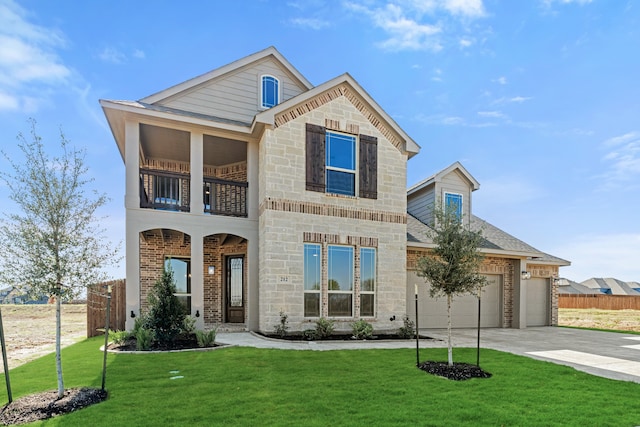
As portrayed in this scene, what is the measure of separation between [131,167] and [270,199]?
425 centimetres

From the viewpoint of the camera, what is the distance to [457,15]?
11.5 m

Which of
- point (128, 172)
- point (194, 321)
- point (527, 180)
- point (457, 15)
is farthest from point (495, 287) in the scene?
point (128, 172)

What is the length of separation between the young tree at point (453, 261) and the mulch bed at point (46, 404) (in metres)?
6.28

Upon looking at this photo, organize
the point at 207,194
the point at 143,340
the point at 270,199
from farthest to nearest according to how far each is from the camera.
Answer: the point at 207,194 < the point at 270,199 < the point at 143,340

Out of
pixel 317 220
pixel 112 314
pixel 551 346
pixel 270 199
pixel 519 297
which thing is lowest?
pixel 551 346

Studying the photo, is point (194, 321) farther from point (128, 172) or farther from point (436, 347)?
point (436, 347)

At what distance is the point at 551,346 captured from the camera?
10648mm

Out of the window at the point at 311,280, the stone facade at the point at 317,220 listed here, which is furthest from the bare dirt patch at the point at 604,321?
the window at the point at 311,280

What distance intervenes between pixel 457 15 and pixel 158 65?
10.0 m

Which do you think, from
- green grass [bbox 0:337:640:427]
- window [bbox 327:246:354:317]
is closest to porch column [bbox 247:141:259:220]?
window [bbox 327:246:354:317]

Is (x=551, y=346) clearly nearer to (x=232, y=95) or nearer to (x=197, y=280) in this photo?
(x=197, y=280)

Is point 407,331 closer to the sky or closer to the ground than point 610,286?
closer to the sky

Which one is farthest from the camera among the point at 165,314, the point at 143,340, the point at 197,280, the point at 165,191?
the point at 165,191

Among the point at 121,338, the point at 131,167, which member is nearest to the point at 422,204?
the point at 131,167
